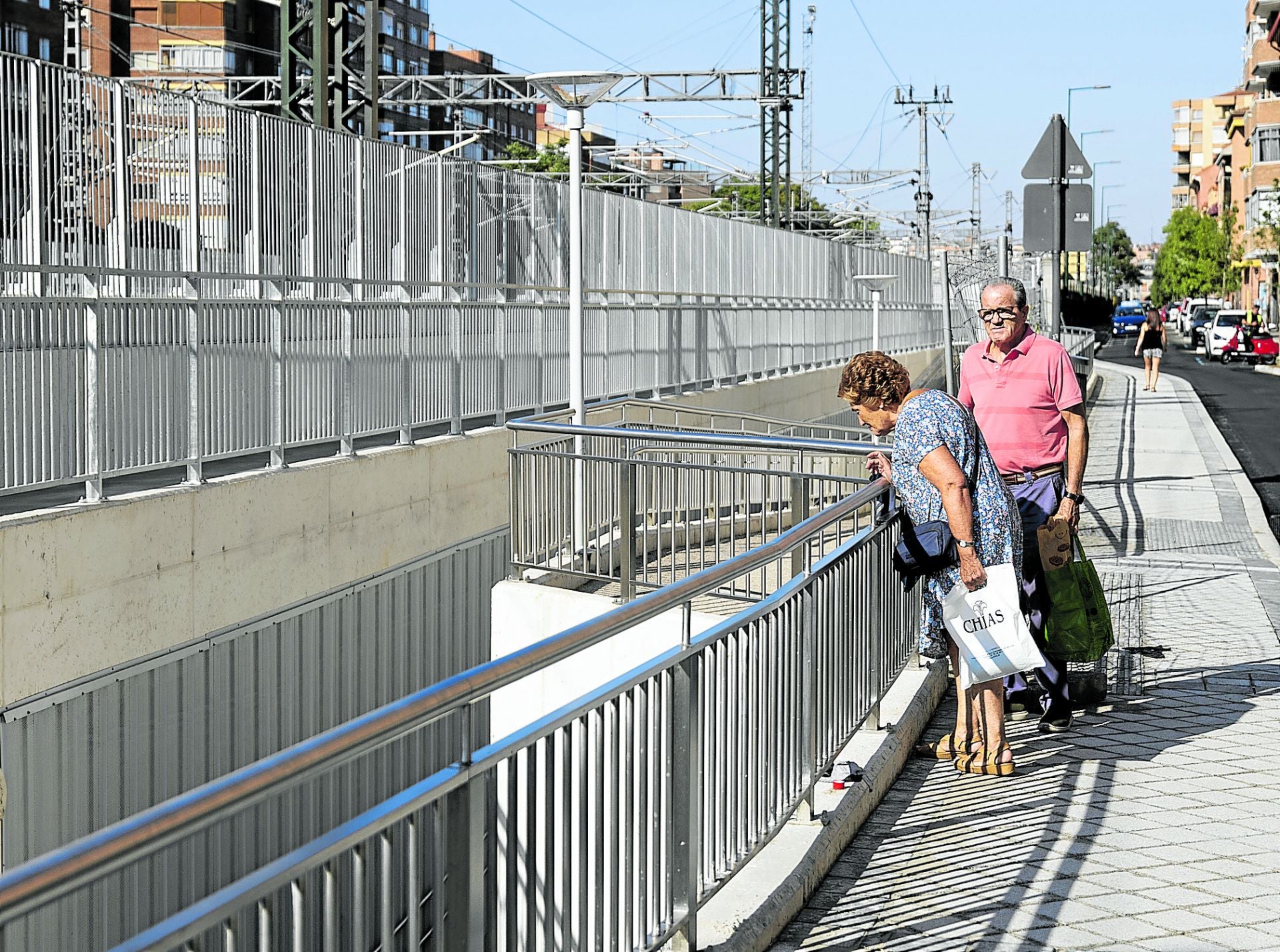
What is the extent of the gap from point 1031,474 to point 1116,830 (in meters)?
1.83

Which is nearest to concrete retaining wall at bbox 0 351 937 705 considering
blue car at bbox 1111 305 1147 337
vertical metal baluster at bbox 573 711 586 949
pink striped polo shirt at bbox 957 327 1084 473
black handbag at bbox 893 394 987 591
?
black handbag at bbox 893 394 987 591

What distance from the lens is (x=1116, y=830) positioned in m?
6.03

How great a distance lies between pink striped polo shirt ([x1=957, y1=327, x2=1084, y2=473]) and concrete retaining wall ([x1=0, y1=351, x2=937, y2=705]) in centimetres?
514

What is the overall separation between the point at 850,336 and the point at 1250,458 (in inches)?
681

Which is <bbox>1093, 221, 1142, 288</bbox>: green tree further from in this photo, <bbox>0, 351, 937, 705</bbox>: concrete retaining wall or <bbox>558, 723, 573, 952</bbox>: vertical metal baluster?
<bbox>558, 723, 573, 952</bbox>: vertical metal baluster

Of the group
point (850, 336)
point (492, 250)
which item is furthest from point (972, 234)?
point (492, 250)

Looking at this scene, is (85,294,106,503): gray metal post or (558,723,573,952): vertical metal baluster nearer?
(558,723,573,952): vertical metal baluster

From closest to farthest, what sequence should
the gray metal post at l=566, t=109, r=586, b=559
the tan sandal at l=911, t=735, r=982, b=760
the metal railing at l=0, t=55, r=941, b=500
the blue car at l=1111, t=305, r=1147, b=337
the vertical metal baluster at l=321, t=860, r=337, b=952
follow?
1. the vertical metal baluster at l=321, t=860, r=337, b=952
2. the tan sandal at l=911, t=735, r=982, b=760
3. the metal railing at l=0, t=55, r=941, b=500
4. the gray metal post at l=566, t=109, r=586, b=559
5. the blue car at l=1111, t=305, r=1147, b=337

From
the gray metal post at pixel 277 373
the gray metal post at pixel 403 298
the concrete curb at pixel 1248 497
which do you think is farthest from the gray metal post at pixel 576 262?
the concrete curb at pixel 1248 497

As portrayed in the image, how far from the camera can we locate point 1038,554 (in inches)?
291

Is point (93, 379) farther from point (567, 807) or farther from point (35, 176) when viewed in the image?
point (567, 807)

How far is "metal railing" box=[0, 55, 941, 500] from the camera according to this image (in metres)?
10.5

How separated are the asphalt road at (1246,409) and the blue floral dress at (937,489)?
10323mm

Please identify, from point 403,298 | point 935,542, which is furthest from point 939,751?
point 403,298
